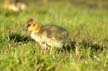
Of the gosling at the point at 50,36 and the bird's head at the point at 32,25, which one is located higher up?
the bird's head at the point at 32,25

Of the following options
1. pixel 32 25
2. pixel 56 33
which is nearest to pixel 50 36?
pixel 56 33

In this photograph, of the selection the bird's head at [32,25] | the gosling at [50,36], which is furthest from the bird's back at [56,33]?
the bird's head at [32,25]

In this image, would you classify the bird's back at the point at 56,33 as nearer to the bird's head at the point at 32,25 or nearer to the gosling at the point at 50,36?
the gosling at the point at 50,36

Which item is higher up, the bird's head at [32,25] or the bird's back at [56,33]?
the bird's head at [32,25]

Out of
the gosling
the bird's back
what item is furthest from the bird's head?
the bird's back

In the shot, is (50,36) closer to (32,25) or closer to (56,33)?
(56,33)

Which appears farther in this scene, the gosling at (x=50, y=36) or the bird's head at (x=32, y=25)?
the bird's head at (x=32, y=25)

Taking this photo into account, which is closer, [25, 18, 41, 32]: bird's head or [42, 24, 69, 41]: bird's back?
[42, 24, 69, 41]: bird's back

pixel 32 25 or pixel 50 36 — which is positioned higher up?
pixel 32 25

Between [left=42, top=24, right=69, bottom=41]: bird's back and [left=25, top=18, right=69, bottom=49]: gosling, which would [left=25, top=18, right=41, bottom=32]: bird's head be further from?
[left=42, top=24, right=69, bottom=41]: bird's back

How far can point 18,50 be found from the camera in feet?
21.9

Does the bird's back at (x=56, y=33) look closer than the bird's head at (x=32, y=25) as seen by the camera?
Yes

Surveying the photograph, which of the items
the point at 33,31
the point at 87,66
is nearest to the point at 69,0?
the point at 33,31

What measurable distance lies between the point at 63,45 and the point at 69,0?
65.4ft
